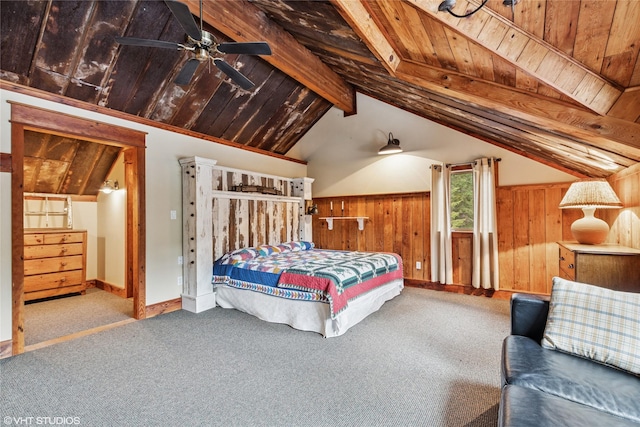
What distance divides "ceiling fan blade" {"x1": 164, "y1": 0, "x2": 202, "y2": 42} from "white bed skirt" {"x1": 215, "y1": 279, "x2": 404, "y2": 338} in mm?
2618

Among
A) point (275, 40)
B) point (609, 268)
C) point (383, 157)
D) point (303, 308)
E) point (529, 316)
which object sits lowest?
point (303, 308)

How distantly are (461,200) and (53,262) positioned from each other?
646cm

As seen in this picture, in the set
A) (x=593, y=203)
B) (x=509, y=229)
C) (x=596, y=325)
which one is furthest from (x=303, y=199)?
(x=596, y=325)

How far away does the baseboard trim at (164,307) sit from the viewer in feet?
12.3

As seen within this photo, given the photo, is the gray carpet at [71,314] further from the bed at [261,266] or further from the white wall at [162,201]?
the bed at [261,266]

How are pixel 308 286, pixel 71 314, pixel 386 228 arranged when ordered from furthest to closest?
pixel 386 228
pixel 71 314
pixel 308 286

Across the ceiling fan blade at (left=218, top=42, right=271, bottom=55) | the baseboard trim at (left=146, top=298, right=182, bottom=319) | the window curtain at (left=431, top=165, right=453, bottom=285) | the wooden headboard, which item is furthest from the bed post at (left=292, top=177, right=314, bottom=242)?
the ceiling fan blade at (left=218, top=42, right=271, bottom=55)

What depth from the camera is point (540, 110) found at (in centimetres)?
203

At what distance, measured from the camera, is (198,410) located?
191 cm

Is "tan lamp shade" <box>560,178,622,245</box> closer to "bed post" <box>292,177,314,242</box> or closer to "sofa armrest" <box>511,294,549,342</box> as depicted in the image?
"sofa armrest" <box>511,294,549,342</box>

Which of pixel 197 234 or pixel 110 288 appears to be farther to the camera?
pixel 110 288

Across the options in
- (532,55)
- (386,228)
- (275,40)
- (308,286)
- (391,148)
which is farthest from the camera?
(386,228)

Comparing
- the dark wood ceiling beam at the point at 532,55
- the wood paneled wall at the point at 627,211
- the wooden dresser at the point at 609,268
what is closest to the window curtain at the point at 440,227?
the wood paneled wall at the point at 627,211

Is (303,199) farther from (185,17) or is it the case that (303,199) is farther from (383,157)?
(185,17)
